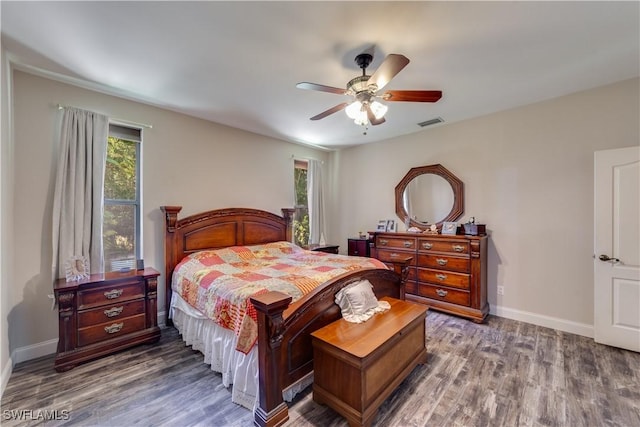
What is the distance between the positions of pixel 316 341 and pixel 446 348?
5.45 ft

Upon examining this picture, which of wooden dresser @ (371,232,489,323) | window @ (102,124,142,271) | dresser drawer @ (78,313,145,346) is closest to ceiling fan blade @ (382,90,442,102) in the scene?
wooden dresser @ (371,232,489,323)

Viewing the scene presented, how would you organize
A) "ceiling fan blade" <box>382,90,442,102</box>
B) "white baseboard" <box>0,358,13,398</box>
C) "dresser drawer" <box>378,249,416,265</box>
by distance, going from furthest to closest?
"dresser drawer" <box>378,249,416,265</box> < "ceiling fan blade" <box>382,90,442,102</box> < "white baseboard" <box>0,358,13,398</box>

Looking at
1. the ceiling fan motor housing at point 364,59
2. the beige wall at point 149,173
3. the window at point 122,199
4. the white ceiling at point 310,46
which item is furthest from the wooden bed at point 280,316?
the ceiling fan motor housing at point 364,59

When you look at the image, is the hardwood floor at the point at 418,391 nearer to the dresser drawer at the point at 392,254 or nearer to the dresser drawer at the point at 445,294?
the dresser drawer at the point at 445,294

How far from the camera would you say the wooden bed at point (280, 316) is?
1.63 metres

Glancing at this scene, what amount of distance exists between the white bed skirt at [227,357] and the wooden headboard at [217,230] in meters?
0.77

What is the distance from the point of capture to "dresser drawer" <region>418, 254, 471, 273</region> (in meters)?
3.40

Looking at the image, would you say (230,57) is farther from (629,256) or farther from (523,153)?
(629,256)

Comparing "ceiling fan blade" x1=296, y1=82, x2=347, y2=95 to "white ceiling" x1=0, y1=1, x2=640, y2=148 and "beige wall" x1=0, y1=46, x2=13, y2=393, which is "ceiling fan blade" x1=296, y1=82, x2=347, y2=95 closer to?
"white ceiling" x1=0, y1=1, x2=640, y2=148

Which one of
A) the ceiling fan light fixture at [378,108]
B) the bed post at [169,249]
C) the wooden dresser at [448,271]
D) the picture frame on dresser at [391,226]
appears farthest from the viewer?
the picture frame on dresser at [391,226]

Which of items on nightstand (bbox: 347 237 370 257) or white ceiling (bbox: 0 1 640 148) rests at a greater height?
white ceiling (bbox: 0 1 640 148)

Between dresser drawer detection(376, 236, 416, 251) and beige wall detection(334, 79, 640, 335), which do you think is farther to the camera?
dresser drawer detection(376, 236, 416, 251)

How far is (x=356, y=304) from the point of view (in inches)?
85.8

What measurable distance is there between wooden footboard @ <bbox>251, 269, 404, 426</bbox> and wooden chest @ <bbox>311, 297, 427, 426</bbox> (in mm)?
117
